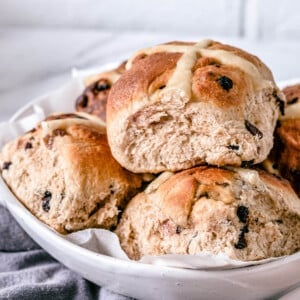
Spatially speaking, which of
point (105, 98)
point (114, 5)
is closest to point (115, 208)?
point (105, 98)

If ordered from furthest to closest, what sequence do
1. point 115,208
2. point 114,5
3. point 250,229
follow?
point 114,5, point 115,208, point 250,229

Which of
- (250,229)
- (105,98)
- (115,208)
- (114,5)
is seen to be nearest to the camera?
(250,229)

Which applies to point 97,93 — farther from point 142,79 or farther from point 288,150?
point 288,150

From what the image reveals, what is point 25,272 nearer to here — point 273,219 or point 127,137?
point 127,137

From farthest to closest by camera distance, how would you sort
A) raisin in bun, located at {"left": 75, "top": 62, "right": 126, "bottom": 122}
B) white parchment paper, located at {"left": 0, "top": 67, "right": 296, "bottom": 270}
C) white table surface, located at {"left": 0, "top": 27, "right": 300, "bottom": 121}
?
white table surface, located at {"left": 0, "top": 27, "right": 300, "bottom": 121}, raisin in bun, located at {"left": 75, "top": 62, "right": 126, "bottom": 122}, white parchment paper, located at {"left": 0, "top": 67, "right": 296, "bottom": 270}

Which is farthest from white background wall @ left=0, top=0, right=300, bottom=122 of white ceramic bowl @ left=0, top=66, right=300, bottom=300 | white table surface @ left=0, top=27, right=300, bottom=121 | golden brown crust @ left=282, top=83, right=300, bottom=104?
white ceramic bowl @ left=0, top=66, right=300, bottom=300

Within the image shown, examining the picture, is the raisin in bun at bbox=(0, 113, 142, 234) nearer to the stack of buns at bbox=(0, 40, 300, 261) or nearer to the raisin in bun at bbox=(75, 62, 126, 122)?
the stack of buns at bbox=(0, 40, 300, 261)
